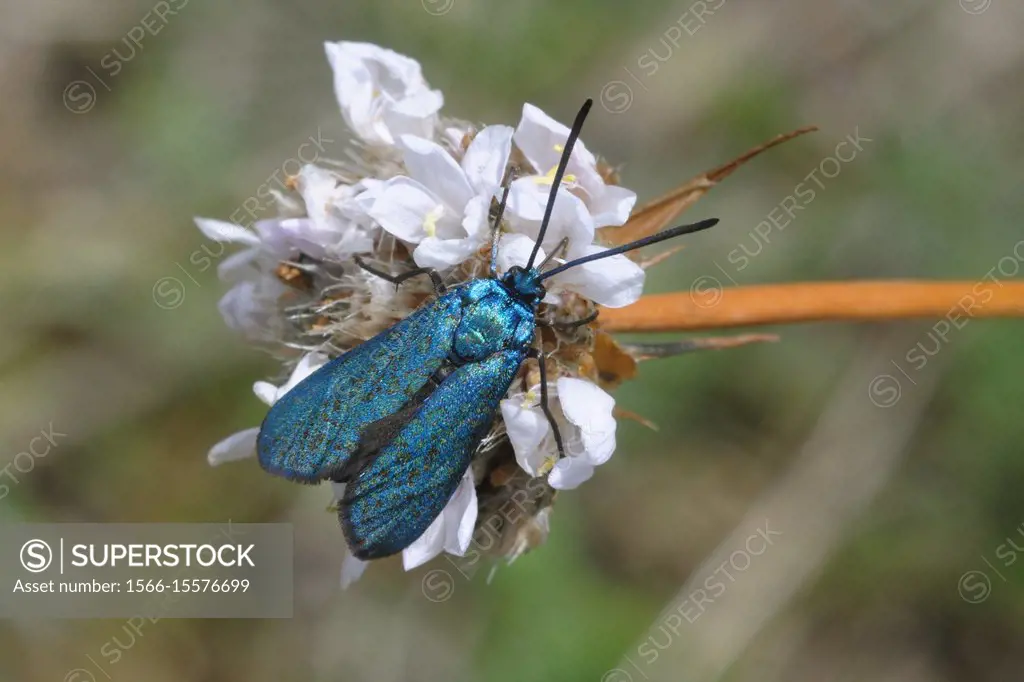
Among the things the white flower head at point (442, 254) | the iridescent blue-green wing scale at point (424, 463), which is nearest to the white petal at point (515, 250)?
the white flower head at point (442, 254)

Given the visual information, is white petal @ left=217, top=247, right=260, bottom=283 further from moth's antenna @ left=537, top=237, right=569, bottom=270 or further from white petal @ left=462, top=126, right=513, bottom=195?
moth's antenna @ left=537, top=237, right=569, bottom=270

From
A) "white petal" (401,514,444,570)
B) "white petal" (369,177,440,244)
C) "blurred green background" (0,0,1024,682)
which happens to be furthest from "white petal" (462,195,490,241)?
"blurred green background" (0,0,1024,682)

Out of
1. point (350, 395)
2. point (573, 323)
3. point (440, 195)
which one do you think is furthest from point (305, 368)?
point (573, 323)

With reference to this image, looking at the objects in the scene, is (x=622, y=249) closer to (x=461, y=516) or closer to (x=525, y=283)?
(x=525, y=283)

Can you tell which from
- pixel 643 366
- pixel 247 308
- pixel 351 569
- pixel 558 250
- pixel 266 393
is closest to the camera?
pixel 558 250

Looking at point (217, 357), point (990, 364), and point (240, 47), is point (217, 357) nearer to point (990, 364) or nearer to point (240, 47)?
point (240, 47)

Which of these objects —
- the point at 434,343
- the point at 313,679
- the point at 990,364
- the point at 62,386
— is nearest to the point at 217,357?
the point at 62,386
